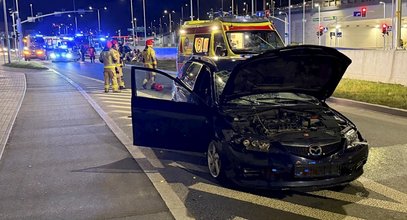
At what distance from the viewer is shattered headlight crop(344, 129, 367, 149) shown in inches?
204

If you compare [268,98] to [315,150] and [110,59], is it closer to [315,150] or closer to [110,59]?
[315,150]

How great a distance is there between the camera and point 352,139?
527 centimetres

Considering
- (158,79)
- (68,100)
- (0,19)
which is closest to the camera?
(68,100)

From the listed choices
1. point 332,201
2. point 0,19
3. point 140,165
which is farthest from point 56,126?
point 0,19

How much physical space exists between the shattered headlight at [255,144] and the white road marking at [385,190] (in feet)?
4.97

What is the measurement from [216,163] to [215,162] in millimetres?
34

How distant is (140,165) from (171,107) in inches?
41.7

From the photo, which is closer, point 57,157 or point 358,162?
point 358,162

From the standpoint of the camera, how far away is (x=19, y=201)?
17.3 feet

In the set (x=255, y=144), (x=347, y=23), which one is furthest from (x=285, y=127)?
(x=347, y=23)

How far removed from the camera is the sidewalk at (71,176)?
4.95 metres

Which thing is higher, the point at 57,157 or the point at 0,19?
the point at 0,19

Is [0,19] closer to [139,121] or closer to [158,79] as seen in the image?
[158,79]

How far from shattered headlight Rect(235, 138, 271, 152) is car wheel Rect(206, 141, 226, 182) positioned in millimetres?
447
